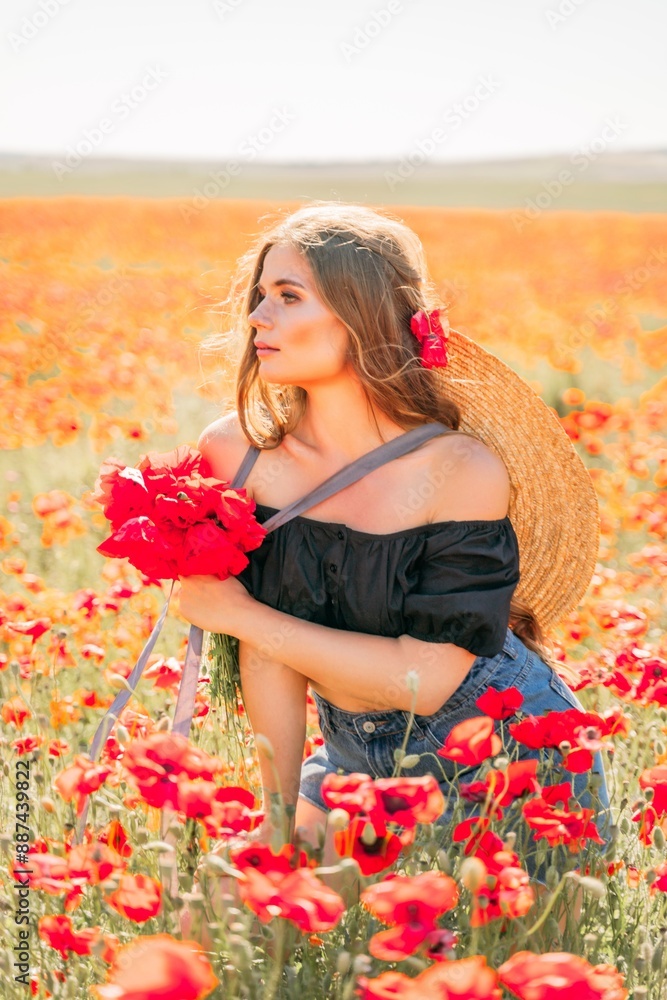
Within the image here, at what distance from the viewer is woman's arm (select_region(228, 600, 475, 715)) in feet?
7.47

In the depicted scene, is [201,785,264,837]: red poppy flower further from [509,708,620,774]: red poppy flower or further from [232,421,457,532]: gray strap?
[232,421,457,532]: gray strap

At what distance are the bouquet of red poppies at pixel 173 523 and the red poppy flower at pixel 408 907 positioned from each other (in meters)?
1.02

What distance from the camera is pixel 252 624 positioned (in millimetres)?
2336

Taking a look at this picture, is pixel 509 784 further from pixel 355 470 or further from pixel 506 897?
pixel 355 470

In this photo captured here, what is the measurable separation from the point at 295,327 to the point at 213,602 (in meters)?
0.65

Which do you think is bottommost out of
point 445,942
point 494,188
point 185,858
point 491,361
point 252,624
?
point 185,858

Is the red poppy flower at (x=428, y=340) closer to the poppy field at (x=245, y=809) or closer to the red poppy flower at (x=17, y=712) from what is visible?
the poppy field at (x=245, y=809)

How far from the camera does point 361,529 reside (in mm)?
2479

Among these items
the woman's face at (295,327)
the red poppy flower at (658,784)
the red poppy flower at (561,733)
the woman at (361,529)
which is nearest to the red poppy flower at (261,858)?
the red poppy flower at (561,733)

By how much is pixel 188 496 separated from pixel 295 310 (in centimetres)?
52

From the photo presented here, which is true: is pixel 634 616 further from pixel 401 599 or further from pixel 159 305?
pixel 159 305

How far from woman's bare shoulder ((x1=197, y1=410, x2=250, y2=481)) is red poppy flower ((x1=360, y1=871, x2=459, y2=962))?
1483 mm

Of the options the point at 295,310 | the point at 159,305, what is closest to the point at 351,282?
the point at 295,310

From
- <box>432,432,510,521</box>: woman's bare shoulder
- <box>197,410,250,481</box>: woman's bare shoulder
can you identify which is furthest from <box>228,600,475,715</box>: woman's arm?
<box>197,410,250,481</box>: woman's bare shoulder
